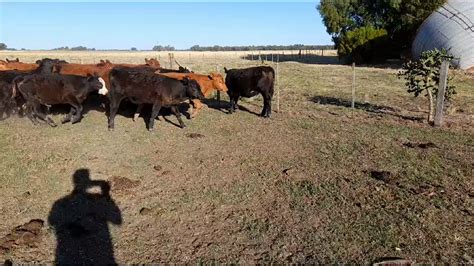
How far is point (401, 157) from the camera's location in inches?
346

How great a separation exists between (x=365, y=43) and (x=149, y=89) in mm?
30959

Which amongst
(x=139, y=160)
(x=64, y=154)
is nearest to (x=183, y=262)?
(x=139, y=160)

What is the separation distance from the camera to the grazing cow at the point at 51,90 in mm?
11242

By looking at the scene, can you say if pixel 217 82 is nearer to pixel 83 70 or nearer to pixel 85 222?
pixel 83 70

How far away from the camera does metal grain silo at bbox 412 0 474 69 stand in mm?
27156

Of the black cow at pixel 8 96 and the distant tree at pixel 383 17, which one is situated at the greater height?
the distant tree at pixel 383 17

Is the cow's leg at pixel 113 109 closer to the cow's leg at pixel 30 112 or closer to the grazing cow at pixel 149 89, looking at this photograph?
the grazing cow at pixel 149 89

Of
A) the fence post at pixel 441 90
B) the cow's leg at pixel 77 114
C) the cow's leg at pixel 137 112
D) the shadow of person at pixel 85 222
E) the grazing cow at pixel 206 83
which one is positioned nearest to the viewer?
the shadow of person at pixel 85 222

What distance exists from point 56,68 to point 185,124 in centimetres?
504

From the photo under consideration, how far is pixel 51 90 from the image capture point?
442 inches

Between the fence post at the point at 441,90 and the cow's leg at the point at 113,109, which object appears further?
the fence post at the point at 441,90

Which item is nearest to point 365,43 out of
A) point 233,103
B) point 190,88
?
point 233,103

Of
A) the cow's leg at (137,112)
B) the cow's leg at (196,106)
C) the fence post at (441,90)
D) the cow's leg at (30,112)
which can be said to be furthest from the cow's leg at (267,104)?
the cow's leg at (30,112)

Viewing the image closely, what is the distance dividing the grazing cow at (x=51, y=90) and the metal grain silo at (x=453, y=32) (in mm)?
23154
